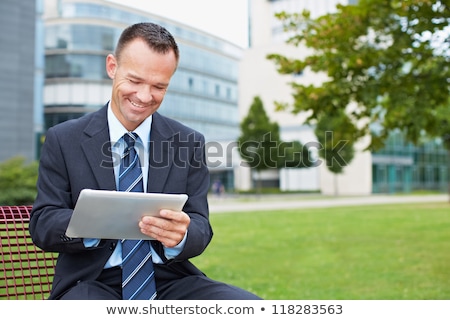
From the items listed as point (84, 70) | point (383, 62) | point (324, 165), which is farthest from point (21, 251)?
point (324, 165)

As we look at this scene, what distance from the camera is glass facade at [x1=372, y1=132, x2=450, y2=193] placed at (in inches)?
1344

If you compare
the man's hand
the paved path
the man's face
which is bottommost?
the paved path

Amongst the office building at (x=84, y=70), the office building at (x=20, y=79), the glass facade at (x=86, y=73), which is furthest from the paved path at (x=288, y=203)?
the office building at (x=20, y=79)

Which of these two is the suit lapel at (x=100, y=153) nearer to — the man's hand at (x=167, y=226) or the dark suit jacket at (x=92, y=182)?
the dark suit jacket at (x=92, y=182)

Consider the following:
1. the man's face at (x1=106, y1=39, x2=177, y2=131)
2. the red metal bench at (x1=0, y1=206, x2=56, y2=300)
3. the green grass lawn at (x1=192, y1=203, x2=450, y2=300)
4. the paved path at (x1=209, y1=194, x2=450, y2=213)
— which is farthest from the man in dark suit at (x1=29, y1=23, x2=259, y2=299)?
the paved path at (x1=209, y1=194, x2=450, y2=213)

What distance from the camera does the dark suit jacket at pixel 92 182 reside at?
5.41ft

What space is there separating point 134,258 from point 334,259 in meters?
5.61

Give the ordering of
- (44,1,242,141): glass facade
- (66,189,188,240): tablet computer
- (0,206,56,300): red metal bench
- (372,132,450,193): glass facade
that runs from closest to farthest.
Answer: (66,189,188,240): tablet computer
(0,206,56,300): red metal bench
(44,1,242,141): glass facade
(372,132,450,193): glass facade

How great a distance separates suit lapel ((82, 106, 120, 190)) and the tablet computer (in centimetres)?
22

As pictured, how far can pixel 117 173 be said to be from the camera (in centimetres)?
178

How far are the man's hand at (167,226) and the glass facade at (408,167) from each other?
32.3m

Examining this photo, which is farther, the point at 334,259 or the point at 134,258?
the point at 334,259

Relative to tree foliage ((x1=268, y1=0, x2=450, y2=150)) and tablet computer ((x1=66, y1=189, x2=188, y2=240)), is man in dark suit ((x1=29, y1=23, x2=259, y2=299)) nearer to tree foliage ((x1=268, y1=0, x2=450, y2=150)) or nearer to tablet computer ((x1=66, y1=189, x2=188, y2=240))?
tablet computer ((x1=66, y1=189, x2=188, y2=240))

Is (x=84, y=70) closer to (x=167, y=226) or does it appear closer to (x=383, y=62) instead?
(x=383, y=62)
